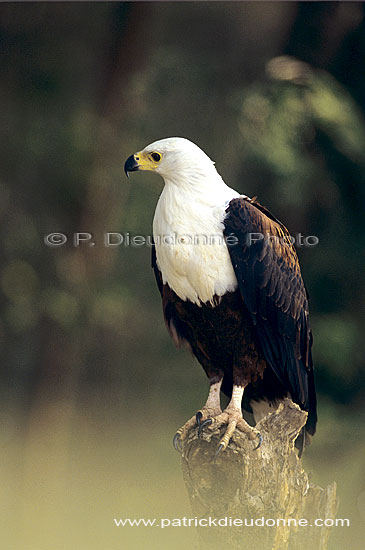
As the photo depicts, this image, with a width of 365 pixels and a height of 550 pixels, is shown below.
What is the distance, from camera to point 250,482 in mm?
2375

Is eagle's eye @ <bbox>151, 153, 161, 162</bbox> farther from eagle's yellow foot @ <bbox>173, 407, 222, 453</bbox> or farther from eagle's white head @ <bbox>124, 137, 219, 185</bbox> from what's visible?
eagle's yellow foot @ <bbox>173, 407, 222, 453</bbox>

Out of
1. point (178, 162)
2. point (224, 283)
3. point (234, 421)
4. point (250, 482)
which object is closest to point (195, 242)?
point (224, 283)

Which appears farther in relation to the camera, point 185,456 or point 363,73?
point 363,73

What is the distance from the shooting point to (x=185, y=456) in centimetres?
250

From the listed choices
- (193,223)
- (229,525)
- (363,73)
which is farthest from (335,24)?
(229,525)

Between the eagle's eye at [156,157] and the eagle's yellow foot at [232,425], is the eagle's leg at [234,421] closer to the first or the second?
the eagle's yellow foot at [232,425]

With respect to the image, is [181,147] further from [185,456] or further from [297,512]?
[297,512]

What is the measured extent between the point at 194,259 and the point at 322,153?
5.44 feet

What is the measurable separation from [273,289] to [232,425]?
0.53 m

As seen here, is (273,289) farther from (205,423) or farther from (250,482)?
(250,482)

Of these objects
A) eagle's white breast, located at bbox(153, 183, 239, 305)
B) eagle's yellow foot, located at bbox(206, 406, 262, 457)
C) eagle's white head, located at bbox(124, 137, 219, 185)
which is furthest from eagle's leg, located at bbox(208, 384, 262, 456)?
eagle's white head, located at bbox(124, 137, 219, 185)

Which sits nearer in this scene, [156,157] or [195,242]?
[195,242]

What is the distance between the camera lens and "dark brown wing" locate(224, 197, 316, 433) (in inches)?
95.2

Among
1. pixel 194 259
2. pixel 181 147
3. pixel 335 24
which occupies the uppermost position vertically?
pixel 335 24
